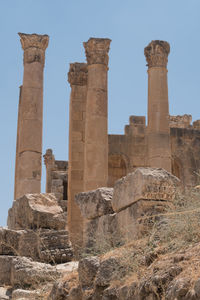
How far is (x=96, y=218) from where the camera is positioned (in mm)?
9812

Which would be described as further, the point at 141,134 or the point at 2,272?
the point at 141,134

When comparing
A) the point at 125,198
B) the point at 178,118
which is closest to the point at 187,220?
the point at 125,198

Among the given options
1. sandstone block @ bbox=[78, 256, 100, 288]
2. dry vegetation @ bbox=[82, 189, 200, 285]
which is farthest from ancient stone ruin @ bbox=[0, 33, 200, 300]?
dry vegetation @ bbox=[82, 189, 200, 285]

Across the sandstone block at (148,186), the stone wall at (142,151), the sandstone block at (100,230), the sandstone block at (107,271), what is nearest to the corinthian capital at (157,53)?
the stone wall at (142,151)

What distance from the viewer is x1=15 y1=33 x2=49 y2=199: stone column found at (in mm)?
20094

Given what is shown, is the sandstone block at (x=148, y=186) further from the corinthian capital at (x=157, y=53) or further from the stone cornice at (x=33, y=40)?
the corinthian capital at (x=157, y=53)

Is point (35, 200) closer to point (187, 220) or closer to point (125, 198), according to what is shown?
point (125, 198)

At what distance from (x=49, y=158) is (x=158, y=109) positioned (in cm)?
1584

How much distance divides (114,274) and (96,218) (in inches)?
145

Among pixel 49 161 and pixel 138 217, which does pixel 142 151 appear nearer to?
pixel 49 161

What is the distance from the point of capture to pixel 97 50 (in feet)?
71.3

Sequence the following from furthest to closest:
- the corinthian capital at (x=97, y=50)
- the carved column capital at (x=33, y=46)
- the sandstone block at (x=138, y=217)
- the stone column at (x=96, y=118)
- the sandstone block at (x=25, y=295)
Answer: the corinthian capital at (x=97, y=50) → the carved column capital at (x=33, y=46) → the stone column at (x=96, y=118) → the sandstone block at (x=25, y=295) → the sandstone block at (x=138, y=217)

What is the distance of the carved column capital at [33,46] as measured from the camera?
2103 centimetres

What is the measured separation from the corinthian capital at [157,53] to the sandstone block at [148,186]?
47.7 feet
